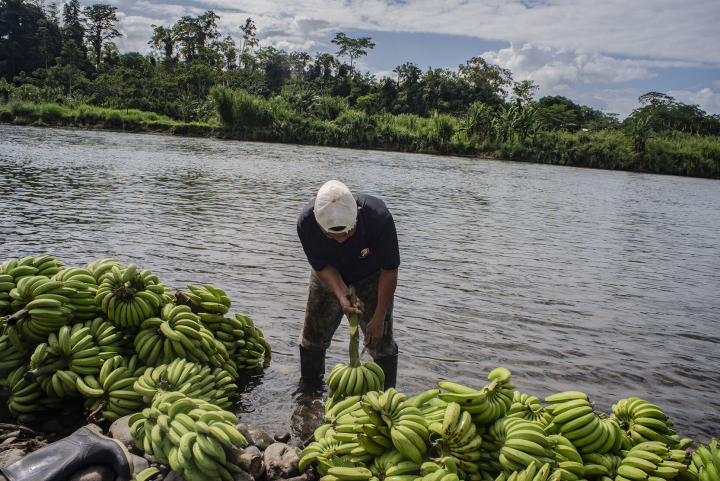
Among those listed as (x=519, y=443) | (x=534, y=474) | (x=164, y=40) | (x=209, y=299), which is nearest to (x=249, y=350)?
(x=209, y=299)

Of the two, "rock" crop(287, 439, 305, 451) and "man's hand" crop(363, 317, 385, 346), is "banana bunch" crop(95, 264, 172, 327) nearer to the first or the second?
"rock" crop(287, 439, 305, 451)

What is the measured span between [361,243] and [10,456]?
7.60ft

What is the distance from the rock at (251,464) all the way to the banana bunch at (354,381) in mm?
565

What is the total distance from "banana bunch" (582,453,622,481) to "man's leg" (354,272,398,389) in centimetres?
158

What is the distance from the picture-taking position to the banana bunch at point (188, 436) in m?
2.31

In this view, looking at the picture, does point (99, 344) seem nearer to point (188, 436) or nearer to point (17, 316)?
point (17, 316)

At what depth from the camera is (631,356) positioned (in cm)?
494

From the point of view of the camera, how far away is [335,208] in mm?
2715

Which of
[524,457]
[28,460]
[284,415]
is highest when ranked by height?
[524,457]

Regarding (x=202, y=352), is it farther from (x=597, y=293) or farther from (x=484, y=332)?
(x=597, y=293)

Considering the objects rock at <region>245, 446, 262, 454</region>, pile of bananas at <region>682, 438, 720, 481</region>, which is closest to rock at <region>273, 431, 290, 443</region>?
rock at <region>245, 446, 262, 454</region>

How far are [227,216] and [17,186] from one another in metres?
6.44

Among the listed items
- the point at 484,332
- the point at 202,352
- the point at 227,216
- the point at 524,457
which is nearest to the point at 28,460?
the point at 202,352

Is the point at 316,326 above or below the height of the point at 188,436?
above
